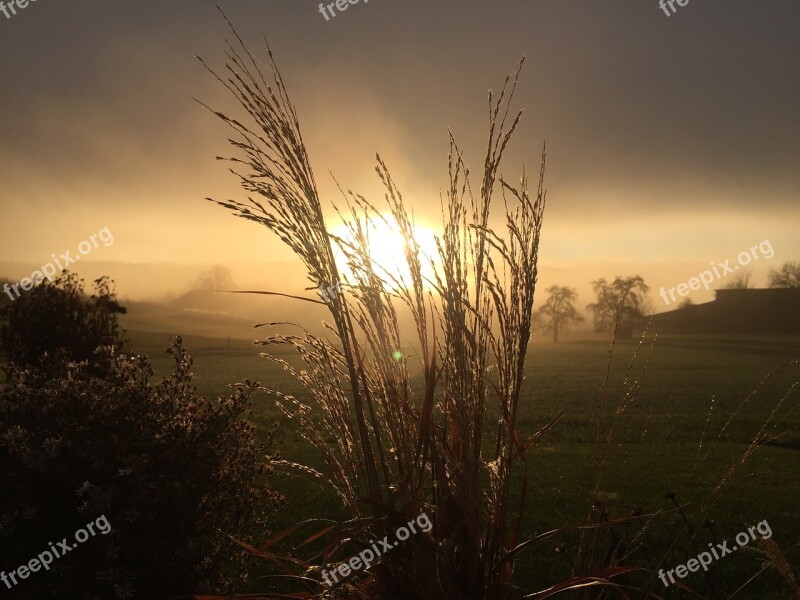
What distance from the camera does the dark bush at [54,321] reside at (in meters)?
8.79

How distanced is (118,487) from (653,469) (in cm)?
1194

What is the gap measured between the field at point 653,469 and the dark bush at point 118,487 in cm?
69

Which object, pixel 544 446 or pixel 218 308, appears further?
pixel 218 308

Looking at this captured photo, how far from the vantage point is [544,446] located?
1605 centimetres

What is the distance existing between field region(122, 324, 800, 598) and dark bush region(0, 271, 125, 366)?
12.3 ft

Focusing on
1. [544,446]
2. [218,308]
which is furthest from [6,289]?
[218,308]

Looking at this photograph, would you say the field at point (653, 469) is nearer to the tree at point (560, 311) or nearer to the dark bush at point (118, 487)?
the dark bush at point (118, 487)

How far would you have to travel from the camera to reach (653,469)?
13.0 meters

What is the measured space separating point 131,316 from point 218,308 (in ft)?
113

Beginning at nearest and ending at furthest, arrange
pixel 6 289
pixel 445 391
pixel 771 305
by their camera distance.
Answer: pixel 445 391, pixel 6 289, pixel 771 305

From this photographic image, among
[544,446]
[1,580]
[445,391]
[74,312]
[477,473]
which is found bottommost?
[544,446]

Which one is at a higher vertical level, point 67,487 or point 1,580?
point 67,487

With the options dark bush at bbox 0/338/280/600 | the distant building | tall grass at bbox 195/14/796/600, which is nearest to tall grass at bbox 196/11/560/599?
tall grass at bbox 195/14/796/600

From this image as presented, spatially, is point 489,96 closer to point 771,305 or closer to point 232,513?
point 232,513
